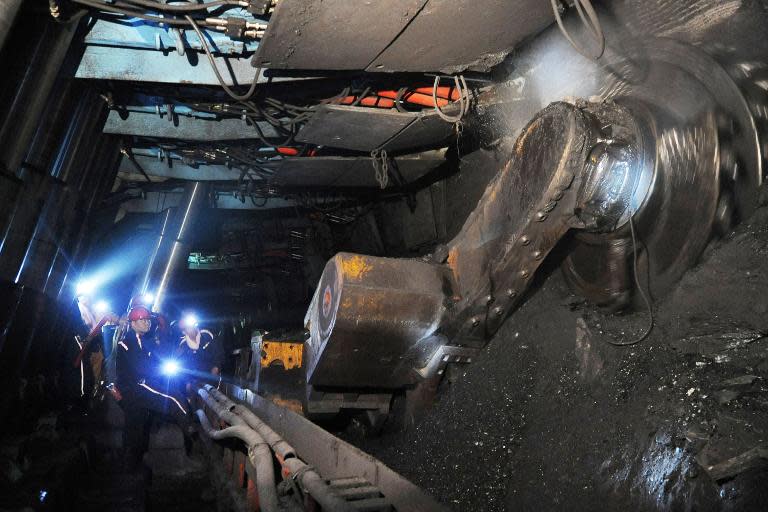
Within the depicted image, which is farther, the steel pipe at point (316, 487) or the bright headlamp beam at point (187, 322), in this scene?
the bright headlamp beam at point (187, 322)

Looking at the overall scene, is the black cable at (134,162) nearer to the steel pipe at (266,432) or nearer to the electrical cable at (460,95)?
the steel pipe at (266,432)

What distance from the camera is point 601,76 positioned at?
9.57ft

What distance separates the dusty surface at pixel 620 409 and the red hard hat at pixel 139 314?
661cm

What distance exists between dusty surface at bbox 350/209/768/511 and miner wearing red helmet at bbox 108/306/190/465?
231 inches

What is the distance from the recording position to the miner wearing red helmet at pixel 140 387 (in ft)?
22.9

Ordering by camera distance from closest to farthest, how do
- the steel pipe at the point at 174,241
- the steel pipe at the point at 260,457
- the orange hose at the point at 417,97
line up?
1. the steel pipe at the point at 260,457
2. the orange hose at the point at 417,97
3. the steel pipe at the point at 174,241

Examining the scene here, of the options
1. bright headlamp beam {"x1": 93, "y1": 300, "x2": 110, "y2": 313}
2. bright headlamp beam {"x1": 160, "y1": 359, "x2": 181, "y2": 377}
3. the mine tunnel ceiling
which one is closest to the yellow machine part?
the mine tunnel ceiling

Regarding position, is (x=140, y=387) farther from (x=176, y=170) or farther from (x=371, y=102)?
(x=371, y=102)

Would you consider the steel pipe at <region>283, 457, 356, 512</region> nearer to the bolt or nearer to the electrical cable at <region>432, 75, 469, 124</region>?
the bolt

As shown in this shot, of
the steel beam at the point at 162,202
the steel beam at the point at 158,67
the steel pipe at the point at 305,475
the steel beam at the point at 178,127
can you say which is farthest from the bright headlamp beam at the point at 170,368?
the steel beam at the point at 158,67

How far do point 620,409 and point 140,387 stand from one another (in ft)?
24.9

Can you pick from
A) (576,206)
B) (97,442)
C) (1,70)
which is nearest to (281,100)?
(1,70)

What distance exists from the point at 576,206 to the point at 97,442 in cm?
795

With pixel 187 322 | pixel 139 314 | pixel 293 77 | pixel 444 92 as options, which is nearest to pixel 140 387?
pixel 139 314
